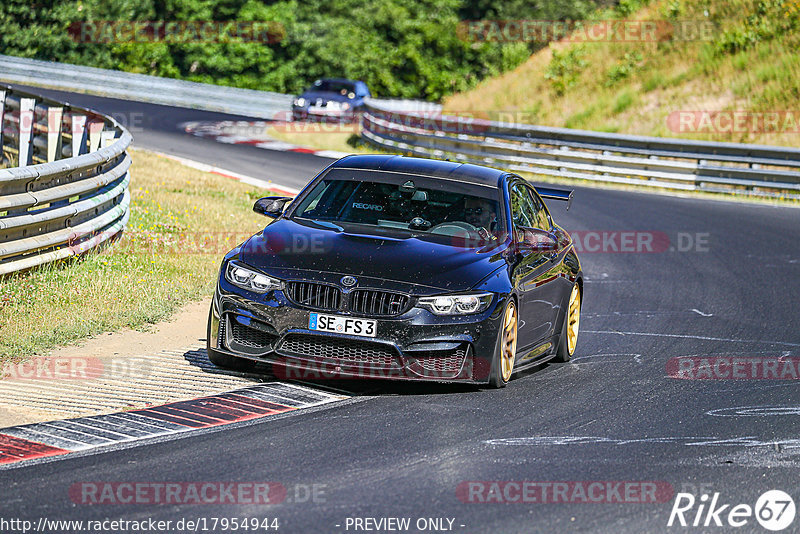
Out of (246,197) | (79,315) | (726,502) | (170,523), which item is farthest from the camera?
(246,197)

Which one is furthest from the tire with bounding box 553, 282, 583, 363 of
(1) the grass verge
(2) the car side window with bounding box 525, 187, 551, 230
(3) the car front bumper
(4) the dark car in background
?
(4) the dark car in background

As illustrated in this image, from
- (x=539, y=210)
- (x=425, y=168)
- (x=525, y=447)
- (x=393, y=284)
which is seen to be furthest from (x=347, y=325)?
(x=539, y=210)

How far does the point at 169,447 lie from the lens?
6.37 m

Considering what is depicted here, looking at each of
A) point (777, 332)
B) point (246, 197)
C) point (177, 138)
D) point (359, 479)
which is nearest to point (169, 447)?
point (359, 479)

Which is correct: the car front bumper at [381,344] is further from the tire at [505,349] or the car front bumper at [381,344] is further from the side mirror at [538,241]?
the side mirror at [538,241]

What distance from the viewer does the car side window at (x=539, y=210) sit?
32.8ft

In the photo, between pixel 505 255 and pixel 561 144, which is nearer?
pixel 505 255

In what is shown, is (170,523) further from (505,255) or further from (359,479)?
(505,255)

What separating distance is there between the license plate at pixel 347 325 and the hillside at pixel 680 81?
80.4 feet

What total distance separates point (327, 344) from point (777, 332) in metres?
5.34


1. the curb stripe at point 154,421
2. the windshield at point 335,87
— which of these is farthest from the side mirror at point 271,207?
the windshield at point 335,87

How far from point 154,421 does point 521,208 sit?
12.4ft

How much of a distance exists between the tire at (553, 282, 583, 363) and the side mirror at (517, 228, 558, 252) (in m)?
0.90

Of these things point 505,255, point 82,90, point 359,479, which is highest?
point 505,255
